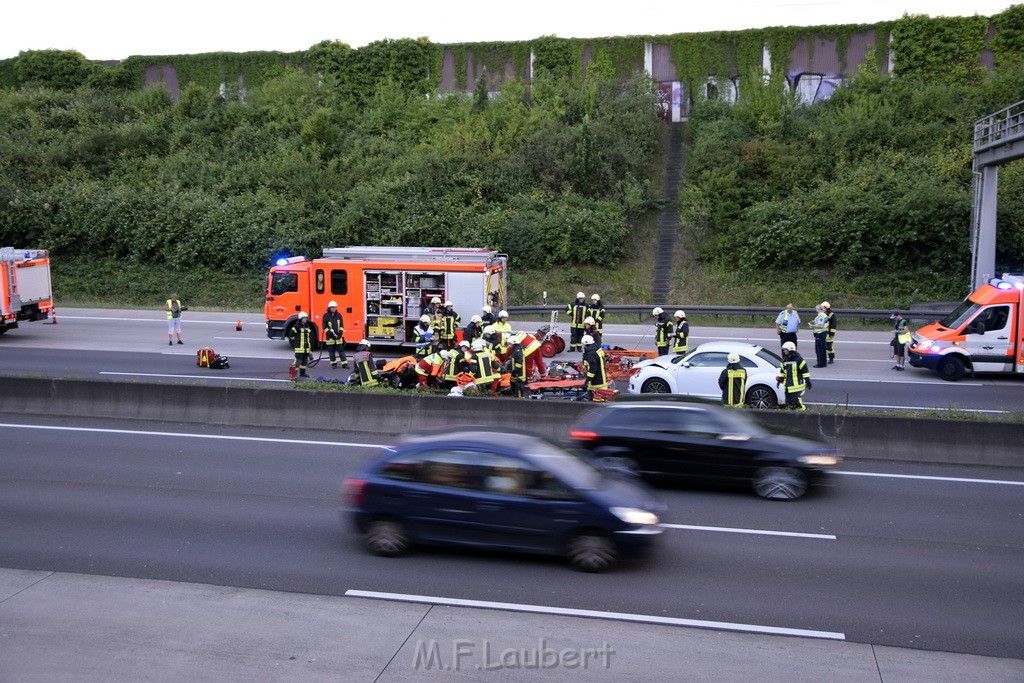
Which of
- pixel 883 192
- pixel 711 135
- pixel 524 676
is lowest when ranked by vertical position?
pixel 524 676

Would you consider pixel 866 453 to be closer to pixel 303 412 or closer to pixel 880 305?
pixel 303 412

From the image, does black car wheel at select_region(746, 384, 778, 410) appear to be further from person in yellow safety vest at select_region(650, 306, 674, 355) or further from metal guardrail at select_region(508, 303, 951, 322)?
metal guardrail at select_region(508, 303, 951, 322)

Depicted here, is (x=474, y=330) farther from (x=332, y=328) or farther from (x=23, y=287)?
(x=23, y=287)

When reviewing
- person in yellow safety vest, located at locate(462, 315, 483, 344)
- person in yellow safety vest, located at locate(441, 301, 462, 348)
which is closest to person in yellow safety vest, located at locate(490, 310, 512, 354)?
person in yellow safety vest, located at locate(462, 315, 483, 344)

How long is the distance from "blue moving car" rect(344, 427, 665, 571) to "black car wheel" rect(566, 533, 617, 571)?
0.01 meters

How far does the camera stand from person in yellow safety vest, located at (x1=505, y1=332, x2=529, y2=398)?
18.0 m

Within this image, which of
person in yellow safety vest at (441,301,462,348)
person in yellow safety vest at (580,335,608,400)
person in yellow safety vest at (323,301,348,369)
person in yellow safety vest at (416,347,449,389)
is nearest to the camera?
person in yellow safety vest at (580,335,608,400)

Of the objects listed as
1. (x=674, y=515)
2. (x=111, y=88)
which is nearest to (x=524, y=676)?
(x=674, y=515)

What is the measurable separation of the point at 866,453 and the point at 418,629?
8.84 meters

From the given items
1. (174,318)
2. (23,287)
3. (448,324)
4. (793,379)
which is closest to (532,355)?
(448,324)

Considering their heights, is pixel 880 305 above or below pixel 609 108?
below

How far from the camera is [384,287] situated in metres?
24.8

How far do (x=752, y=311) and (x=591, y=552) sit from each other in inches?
828

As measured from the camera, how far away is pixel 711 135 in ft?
134
